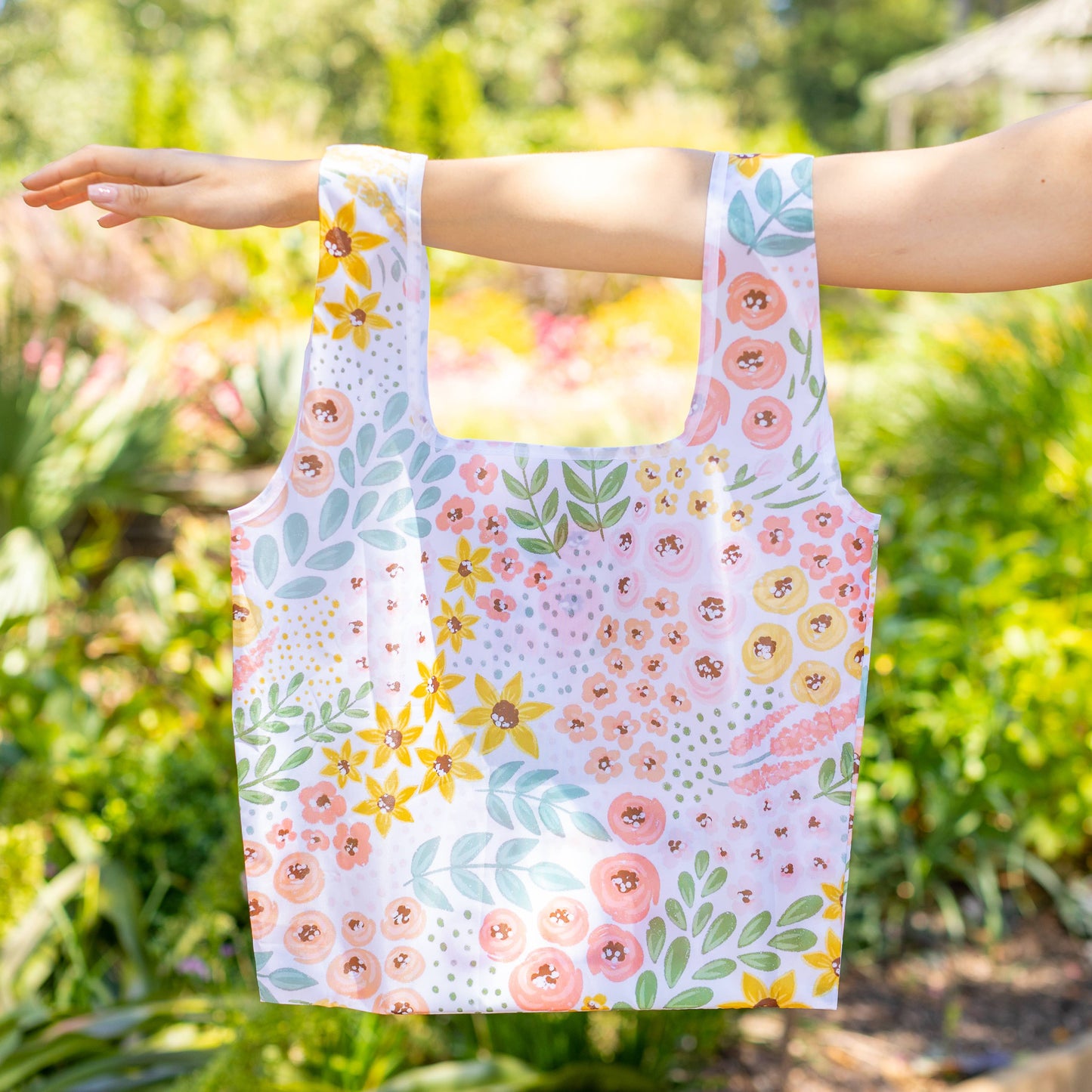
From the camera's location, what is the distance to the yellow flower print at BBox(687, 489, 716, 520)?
3.68ft

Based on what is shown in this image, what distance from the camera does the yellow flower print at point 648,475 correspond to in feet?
3.70

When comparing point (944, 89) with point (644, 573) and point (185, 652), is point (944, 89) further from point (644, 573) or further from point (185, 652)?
point (644, 573)

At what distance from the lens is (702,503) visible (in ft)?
3.68

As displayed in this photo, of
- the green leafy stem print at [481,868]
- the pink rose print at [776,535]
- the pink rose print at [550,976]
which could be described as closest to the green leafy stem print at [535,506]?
the pink rose print at [776,535]

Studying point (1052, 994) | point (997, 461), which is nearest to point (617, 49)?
point (997, 461)

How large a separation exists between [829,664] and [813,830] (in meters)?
0.19

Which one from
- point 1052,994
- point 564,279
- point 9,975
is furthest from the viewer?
point 564,279

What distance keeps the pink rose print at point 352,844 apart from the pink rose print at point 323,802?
0.05ft

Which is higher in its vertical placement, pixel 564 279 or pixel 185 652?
pixel 564 279

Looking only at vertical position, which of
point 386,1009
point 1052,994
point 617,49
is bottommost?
point 1052,994

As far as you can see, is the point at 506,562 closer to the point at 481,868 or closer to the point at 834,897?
the point at 481,868

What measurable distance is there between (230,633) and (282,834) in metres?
2.40

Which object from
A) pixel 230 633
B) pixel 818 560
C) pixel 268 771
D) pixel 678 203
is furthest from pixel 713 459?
pixel 230 633

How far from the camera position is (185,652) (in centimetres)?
334
